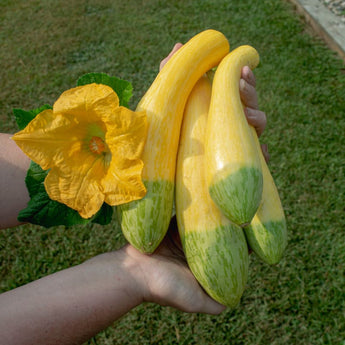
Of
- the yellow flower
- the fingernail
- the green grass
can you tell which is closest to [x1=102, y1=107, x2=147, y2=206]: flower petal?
the yellow flower

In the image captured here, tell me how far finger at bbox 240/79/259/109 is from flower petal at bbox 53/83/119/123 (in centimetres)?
84

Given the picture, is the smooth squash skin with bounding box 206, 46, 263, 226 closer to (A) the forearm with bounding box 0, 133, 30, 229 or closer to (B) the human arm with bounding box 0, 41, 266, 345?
(B) the human arm with bounding box 0, 41, 266, 345

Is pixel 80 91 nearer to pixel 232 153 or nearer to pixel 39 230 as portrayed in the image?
pixel 232 153

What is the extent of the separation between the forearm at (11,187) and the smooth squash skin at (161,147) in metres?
0.81

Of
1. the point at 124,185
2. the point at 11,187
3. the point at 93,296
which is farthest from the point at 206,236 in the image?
the point at 11,187

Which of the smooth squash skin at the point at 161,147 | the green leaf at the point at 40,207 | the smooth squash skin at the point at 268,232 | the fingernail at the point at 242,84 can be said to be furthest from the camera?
the fingernail at the point at 242,84

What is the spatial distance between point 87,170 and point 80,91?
14.8 inches

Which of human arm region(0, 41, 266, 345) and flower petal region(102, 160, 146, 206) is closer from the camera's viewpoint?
flower petal region(102, 160, 146, 206)

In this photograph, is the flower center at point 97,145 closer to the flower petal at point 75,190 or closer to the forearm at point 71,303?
the flower petal at point 75,190

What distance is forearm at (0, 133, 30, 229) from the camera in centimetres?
216

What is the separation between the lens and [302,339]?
3125 mm

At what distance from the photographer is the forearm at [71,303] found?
5.47 feet

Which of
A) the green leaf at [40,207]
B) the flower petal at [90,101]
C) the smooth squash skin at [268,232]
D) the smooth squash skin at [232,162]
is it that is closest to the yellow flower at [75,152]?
the flower petal at [90,101]

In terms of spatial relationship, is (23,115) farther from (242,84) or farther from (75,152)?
(242,84)
